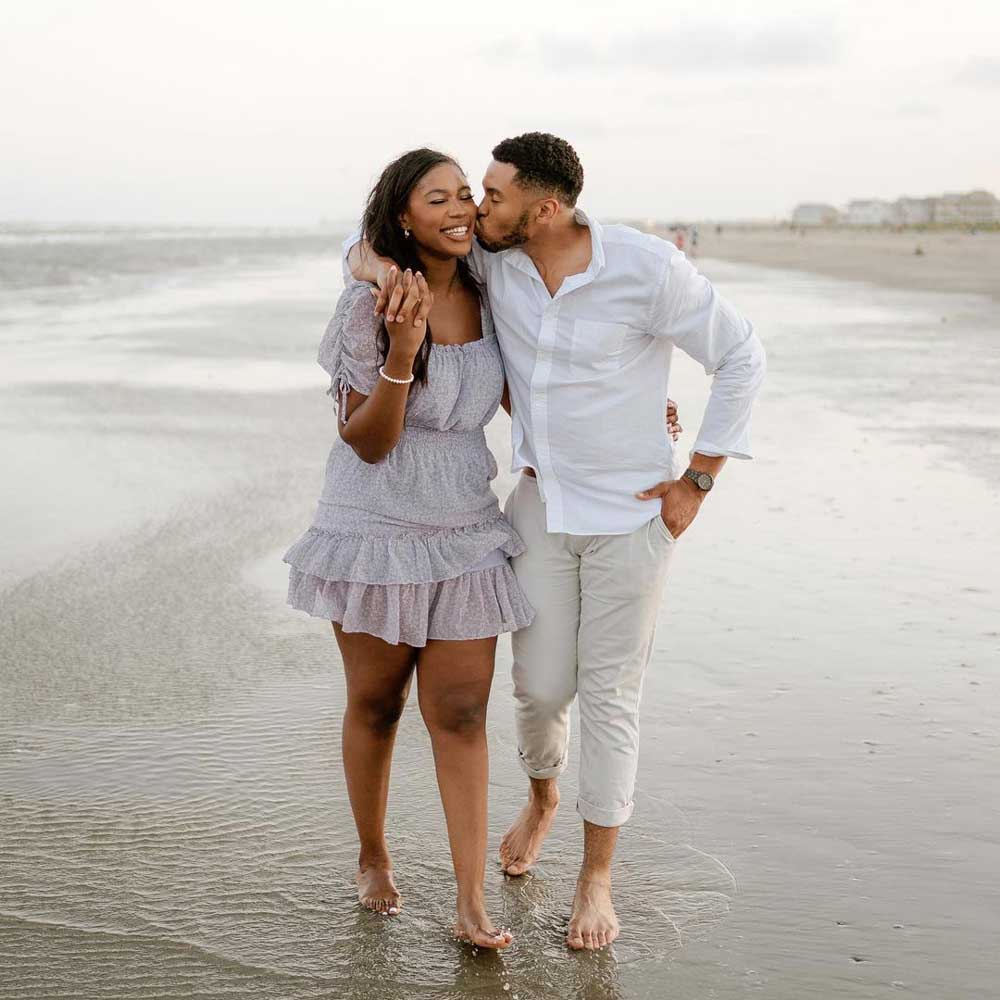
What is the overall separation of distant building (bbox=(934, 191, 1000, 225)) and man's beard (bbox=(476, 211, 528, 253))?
532ft

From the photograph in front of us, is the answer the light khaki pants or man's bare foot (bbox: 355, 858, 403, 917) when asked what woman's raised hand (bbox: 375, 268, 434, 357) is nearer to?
the light khaki pants

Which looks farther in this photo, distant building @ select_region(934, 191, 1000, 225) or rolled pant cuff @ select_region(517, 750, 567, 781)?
distant building @ select_region(934, 191, 1000, 225)

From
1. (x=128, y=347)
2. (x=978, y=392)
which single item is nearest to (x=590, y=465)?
(x=978, y=392)

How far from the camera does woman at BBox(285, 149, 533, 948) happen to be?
3.05 m

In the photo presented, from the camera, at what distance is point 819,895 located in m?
3.34

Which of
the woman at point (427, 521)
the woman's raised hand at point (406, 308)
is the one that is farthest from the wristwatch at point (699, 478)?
the woman's raised hand at point (406, 308)

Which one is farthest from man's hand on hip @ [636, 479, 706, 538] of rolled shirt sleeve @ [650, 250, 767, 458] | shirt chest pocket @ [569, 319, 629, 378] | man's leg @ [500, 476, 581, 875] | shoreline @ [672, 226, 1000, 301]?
shoreline @ [672, 226, 1000, 301]

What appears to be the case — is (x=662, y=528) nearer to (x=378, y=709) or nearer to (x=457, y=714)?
A: (x=457, y=714)

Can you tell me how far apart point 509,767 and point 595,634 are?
1.04 metres

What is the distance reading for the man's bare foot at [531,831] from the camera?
3541mm

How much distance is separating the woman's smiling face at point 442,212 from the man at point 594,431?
0.10m

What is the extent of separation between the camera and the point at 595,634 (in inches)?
129

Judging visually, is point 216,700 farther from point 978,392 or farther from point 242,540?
point 978,392

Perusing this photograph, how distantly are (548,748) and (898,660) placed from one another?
2015 mm
